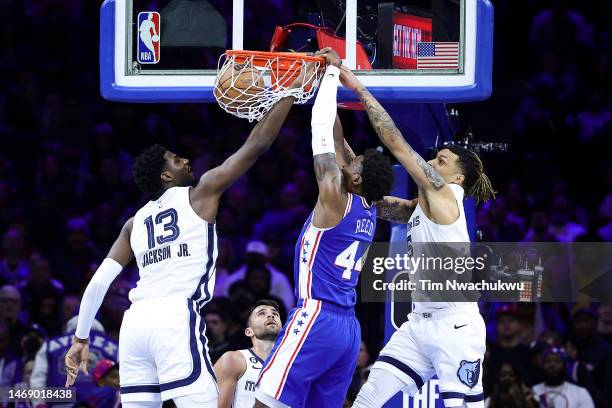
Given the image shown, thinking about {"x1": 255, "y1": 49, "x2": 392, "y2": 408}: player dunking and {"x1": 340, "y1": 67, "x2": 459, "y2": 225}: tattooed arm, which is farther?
{"x1": 340, "y1": 67, "x2": 459, "y2": 225}: tattooed arm

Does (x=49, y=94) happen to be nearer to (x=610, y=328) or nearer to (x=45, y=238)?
(x=45, y=238)

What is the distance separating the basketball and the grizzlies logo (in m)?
1.96

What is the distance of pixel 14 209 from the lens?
1331 cm

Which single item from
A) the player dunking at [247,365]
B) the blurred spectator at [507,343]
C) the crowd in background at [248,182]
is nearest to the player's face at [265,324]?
the player dunking at [247,365]

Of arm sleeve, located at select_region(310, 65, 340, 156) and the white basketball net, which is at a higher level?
the white basketball net

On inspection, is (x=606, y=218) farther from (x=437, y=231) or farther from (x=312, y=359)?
(x=312, y=359)

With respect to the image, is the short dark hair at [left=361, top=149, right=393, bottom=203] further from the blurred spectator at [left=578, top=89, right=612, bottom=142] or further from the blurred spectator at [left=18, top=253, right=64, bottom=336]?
the blurred spectator at [left=578, top=89, right=612, bottom=142]

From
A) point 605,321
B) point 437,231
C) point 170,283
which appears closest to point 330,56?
point 437,231

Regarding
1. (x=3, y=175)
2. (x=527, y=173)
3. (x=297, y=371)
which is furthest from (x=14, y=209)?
(x=297, y=371)

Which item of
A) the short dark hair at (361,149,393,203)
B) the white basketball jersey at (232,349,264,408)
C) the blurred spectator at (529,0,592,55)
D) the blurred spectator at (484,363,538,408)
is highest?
the blurred spectator at (529,0,592,55)

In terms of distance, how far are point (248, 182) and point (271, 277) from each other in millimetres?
1846

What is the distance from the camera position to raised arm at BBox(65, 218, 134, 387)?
7.31m

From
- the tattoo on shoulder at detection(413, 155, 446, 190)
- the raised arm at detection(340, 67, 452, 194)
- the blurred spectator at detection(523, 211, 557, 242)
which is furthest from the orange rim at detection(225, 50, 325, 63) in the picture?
the blurred spectator at detection(523, 211, 557, 242)

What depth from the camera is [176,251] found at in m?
7.12
